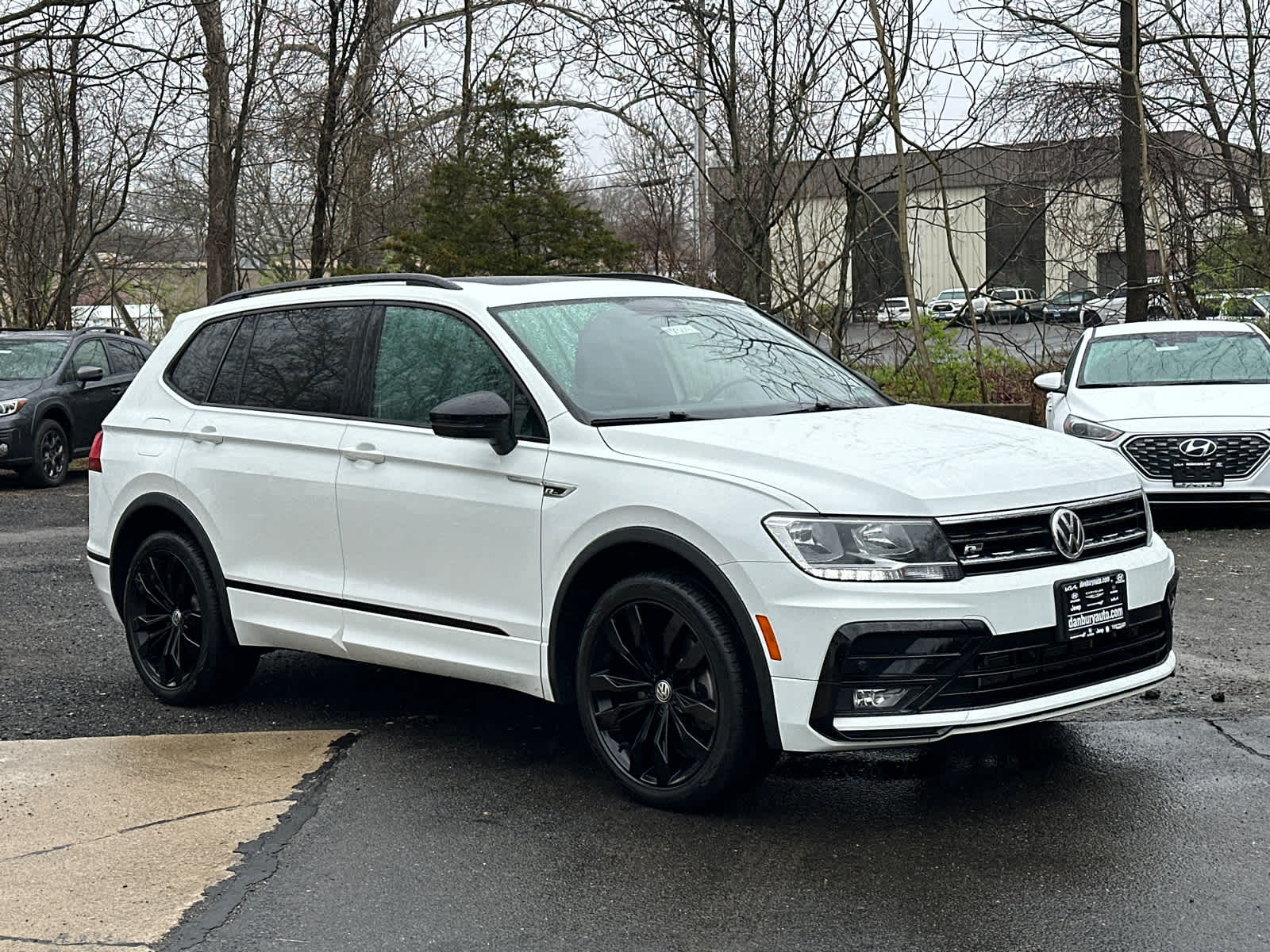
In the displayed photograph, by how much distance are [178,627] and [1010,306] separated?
13.4m

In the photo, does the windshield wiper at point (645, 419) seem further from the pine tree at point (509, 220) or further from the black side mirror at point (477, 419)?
the pine tree at point (509, 220)

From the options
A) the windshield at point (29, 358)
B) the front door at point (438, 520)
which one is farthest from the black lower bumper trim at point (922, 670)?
the windshield at point (29, 358)

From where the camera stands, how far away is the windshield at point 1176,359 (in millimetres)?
12391

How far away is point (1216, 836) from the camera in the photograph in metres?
4.68

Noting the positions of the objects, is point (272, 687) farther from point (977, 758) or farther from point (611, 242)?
point (611, 242)

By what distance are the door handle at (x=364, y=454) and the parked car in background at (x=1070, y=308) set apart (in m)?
14.5

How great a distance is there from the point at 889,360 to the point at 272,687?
1247 centimetres

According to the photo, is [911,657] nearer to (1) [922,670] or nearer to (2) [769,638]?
(1) [922,670]

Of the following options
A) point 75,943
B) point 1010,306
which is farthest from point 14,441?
point 75,943

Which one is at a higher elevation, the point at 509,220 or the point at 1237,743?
the point at 509,220

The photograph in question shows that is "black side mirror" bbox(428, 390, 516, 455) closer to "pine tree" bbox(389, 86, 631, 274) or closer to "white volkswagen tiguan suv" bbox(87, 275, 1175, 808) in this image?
"white volkswagen tiguan suv" bbox(87, 275, 1175, 808)

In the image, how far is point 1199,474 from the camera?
36.5 feet

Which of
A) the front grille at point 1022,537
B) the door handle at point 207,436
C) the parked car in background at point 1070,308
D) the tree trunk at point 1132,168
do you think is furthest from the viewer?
the parked car in background at point 1070,308

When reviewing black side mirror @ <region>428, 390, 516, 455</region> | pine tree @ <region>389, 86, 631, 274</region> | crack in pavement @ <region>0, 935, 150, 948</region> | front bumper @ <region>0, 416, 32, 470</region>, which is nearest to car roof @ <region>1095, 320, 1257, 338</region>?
pine tree @ <region>389, 86, 631, 274</region>
